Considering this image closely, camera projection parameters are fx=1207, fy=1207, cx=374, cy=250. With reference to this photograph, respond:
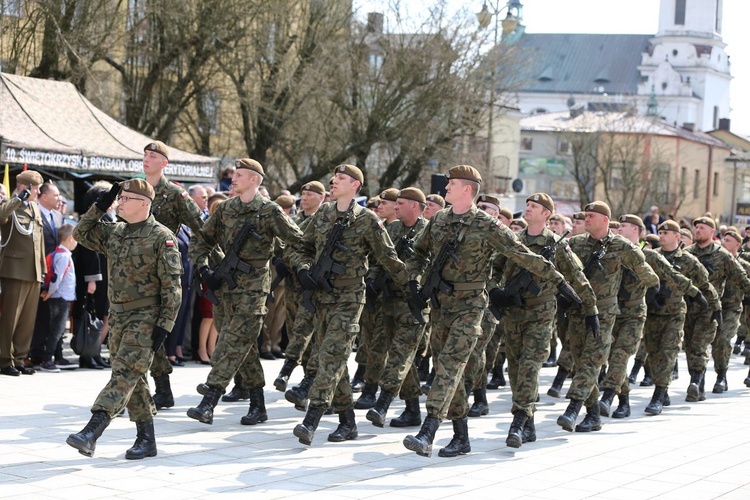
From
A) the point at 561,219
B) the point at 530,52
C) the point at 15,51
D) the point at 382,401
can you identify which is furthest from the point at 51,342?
the point at 530,52

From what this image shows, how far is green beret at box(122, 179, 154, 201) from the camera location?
8734 millimetres

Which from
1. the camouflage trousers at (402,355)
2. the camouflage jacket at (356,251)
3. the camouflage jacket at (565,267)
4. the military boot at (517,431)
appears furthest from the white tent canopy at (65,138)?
the military boot at (517,431)

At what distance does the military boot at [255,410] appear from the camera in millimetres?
10609

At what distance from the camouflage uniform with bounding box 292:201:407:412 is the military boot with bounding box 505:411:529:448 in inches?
53.7

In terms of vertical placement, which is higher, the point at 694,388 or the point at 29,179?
the point at 29,179

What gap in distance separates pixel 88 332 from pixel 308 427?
198 inches

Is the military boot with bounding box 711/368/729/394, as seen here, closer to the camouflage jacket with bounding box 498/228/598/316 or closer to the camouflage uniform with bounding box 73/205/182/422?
the camouflage jacket with bounding box 498/228/598/316

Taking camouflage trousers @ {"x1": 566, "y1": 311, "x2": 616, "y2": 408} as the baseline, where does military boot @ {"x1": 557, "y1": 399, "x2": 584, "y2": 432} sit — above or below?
below

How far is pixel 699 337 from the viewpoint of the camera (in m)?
14.6

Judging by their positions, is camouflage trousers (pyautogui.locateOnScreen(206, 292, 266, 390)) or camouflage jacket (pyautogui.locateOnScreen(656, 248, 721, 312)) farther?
camouflage jacket (pyautogui.locateOnScreen(656, 248, 721, 312))

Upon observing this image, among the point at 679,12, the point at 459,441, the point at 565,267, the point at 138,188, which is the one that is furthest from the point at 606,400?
the point at 679,12

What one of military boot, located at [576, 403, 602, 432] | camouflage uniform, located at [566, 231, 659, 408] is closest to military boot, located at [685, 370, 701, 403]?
camouflage uniform, located at [566, 231, 659, 408]

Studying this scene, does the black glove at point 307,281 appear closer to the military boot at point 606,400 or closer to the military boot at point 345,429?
the military boot at point 345,429

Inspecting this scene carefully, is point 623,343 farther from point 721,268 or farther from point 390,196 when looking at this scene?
point 721,268
